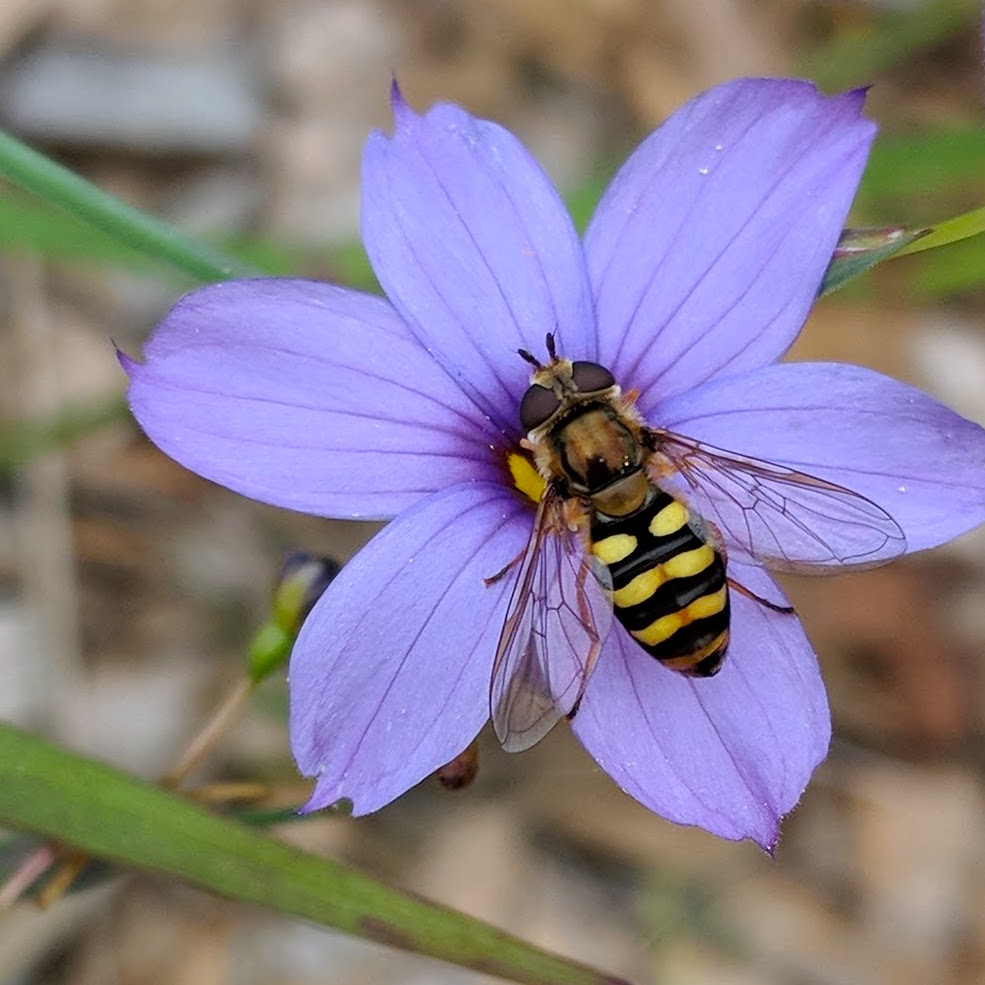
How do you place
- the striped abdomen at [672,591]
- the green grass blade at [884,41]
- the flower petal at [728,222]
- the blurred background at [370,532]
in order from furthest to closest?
the green grass blade at [884,41], the blurred background at [370,532], the flower petal at [728,222], the striped abdomen at [672,591]

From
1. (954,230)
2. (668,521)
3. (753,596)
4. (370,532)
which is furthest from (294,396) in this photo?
(370,532)

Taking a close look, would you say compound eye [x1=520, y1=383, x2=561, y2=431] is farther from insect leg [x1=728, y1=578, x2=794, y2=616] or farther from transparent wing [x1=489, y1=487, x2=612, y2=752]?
insect leg [x1=728, y1=578, x2=794, y2=616]

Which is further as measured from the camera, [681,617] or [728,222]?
[728,222]

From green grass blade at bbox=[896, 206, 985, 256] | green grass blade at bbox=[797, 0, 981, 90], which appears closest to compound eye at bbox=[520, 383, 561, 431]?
green grass blade at bbox=[896, 206, 985, 256]

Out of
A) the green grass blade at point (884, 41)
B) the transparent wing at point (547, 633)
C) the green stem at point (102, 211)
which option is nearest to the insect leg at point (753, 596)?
the transparent wing at point (547, 633)

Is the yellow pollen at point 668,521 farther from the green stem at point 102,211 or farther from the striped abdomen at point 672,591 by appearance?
the green stem at point 102,211

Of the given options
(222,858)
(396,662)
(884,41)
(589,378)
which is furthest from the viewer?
(884,41)

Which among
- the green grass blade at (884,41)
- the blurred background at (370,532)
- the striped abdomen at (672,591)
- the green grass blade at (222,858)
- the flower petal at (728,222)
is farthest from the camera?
the green grass blade at (884,41)

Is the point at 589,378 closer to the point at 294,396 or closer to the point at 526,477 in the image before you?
the point at 526,477
